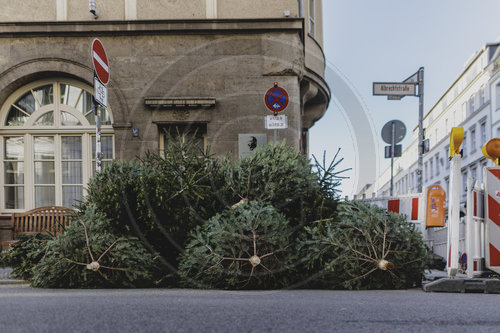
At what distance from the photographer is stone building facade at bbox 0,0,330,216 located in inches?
502

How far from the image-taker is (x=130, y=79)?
504 inches

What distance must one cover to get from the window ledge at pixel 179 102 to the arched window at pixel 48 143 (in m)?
1.25

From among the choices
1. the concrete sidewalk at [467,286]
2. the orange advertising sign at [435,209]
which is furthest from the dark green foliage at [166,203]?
the orange advertising sign at [435,209]

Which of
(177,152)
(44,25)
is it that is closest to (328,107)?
(44,25)

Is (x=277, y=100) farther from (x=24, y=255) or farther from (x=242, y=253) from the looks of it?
(x=242, y=253)

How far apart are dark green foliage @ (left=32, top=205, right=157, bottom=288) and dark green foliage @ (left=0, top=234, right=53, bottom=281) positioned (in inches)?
21.7

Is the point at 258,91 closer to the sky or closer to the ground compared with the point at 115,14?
closer to the ground

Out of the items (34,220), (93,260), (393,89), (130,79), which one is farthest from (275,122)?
(393,89)

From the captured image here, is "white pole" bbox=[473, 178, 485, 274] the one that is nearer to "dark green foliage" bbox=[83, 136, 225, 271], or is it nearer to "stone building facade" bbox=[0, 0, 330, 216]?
"dark green foliage" bbox=[83, 136, 225, 271]

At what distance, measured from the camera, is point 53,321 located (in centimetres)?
270

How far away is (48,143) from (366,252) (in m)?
10.0

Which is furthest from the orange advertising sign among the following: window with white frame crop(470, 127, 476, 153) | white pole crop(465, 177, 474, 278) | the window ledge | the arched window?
window with white frame crop(470, 127, 476, 153)

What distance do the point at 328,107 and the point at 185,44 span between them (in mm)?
6326

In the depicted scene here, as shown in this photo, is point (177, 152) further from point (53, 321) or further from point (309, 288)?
point (53, 321)
